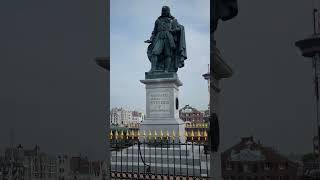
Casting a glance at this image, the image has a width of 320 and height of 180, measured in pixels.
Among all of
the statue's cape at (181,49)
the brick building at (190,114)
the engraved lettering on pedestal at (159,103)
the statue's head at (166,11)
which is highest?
the statue's head at (166,11)

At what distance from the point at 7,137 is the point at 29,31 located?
0.90 metres

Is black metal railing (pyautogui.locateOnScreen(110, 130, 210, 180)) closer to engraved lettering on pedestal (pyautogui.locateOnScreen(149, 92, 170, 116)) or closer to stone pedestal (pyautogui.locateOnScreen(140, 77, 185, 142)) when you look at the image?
stone pedestal (pyautogui.locateOnScreen(140, 77, 185, 142))

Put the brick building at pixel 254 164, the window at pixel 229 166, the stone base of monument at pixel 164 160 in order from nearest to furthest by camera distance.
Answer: the brick building at pixel 254 164, the window at pixel 229 166, the stone base of monument at pixel 164 160

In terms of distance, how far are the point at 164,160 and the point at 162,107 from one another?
0.51m

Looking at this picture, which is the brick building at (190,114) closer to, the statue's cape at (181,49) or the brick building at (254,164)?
the statue's cape at (181,49)

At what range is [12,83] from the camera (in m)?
3.02

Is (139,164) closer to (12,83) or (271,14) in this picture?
(12,83)

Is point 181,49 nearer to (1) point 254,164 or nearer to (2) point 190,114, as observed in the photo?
(2) point 190,114

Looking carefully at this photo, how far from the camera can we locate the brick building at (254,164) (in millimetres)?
2285

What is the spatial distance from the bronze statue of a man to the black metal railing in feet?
1.97

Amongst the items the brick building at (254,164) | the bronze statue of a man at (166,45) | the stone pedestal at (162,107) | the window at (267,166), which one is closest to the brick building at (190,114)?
the stone pedestal at (162,107)

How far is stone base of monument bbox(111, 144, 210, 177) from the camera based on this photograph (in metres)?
2.80

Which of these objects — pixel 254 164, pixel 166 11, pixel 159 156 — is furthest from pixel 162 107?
pixel 254 164

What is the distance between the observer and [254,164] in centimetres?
234
